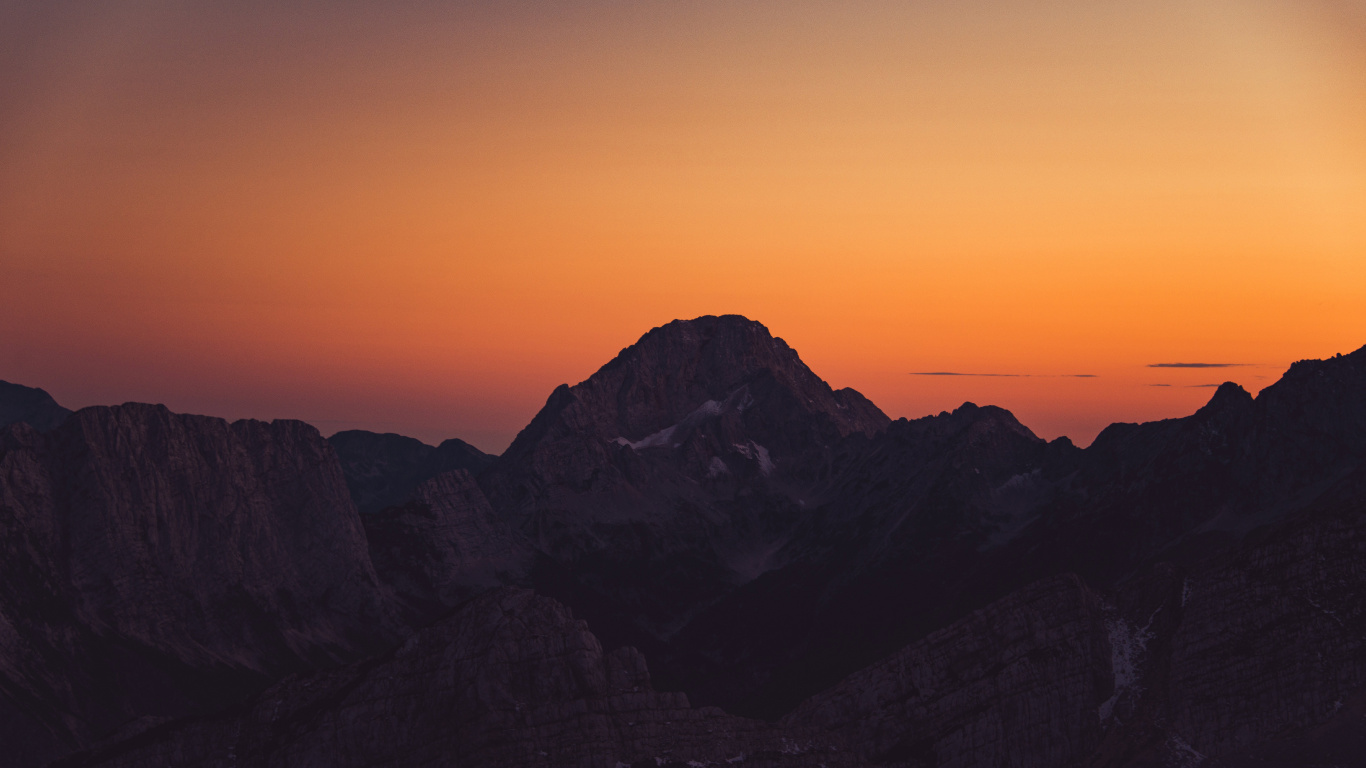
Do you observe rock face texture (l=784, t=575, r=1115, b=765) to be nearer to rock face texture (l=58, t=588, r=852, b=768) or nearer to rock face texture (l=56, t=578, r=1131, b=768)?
rock face texture (l=56, t=578, r=1131, b=768)

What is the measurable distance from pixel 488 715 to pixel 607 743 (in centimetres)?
1273

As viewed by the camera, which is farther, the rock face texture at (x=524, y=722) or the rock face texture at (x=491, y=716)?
the rock face texture at (x=524, y=722)

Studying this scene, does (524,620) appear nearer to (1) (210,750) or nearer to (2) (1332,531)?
(1) (210,750)

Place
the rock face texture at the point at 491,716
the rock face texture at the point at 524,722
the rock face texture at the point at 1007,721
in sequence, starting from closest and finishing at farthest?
the rock face texture at the point at 491,716
the rock face texture at the point at 524,722
the rock face texture at the point at 1007,721

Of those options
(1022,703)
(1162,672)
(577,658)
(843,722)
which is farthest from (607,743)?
(1162,672)

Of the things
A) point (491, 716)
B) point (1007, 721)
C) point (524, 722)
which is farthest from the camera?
point (1007, 721)

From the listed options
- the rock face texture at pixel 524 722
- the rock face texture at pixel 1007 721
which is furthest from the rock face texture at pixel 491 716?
the rock face texture at pixel 1007 721

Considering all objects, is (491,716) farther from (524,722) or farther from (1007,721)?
(1007,721)

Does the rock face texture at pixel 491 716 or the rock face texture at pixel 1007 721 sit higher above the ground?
the rock face texture at pixel 491 716

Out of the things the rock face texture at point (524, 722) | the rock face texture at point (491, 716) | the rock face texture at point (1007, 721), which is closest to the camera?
the rock face texture at point (491, 716)

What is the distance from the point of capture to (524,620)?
179250 mm

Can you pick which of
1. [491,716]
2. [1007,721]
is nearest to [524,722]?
[491,716]

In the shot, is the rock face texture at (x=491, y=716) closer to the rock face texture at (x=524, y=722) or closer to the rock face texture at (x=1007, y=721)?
the rock face texture at (x=524, y=722)

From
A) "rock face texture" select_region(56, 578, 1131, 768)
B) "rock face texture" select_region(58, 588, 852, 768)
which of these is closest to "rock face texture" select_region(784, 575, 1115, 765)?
"rock face texture" select_region(56, 578, 1131, 768)
